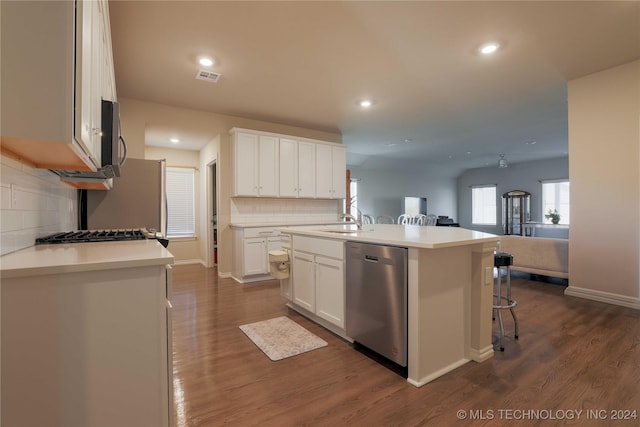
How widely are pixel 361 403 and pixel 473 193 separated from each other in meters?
11.3

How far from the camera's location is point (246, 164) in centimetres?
484

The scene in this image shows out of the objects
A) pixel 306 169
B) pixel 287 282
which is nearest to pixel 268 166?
pixel 306 169

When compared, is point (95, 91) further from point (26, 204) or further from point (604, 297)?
point (604, 297)

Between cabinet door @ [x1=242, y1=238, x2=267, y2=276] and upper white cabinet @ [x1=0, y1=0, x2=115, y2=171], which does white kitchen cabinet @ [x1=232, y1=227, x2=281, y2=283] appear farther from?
upper white cabinet @ [x1=0, y1=0, x2=115, y2=171]

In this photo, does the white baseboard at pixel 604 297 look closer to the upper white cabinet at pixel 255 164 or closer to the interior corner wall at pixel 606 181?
the interior corner wall at pixel 606 181

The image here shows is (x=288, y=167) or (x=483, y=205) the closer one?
(x=288, y=167)

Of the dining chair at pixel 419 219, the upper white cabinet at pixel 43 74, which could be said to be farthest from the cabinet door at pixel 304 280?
the dining chair at pixel 419 219

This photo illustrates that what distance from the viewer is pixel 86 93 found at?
1.19 metres

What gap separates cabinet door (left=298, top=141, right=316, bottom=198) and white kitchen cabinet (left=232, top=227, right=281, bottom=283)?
41.9 inches

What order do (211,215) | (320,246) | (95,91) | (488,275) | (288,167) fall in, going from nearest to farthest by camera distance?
1. (95,91)
2. (488,275)
3. (320,246)
4. (288,167)
5. (211,215)

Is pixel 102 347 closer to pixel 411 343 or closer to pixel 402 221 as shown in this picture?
pixel 411 343

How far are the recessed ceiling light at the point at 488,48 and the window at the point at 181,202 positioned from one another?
5.75 metres

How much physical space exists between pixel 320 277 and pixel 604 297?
3.45 metres

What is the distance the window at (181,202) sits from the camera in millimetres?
6348
